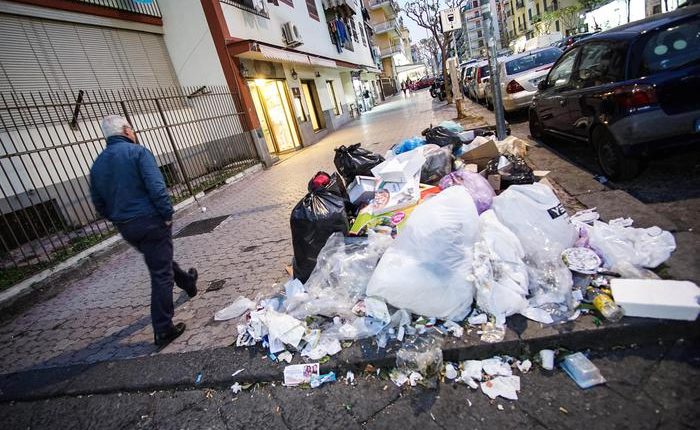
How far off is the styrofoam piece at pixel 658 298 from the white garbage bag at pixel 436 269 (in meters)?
0.80

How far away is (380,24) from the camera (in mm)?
44156

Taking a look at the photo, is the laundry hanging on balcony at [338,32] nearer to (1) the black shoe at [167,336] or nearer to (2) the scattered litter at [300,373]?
(1) the black shoe at [167,336]

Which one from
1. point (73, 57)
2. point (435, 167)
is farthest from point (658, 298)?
point (73, 57)

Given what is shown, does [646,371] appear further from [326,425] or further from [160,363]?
[160,363]

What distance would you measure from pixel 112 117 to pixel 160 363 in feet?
6.42

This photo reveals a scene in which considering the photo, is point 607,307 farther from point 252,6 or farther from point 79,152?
point 252,6

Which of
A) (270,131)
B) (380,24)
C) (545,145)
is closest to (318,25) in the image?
(270,131)

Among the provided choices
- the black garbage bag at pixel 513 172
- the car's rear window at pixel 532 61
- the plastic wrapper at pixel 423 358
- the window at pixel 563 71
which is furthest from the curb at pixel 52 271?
the car's rear window at pixel 532 61

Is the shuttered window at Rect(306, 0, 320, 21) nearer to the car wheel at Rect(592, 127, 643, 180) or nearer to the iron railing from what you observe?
the iron railing

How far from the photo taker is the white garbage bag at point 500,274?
210 cm

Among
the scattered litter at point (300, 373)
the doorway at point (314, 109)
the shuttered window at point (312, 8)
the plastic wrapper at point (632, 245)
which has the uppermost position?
the shuttered window at point (312, 8)

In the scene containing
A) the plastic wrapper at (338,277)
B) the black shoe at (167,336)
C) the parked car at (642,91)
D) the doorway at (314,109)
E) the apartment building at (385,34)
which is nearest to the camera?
the plastic wrapper at (338,277)

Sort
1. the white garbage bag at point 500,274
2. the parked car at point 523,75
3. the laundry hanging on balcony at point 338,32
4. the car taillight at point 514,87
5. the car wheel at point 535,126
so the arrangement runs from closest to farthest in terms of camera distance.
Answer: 1. the white garbage bag at point 500,274
2. the car wheel at point 535,126
3. the parked car at point 523,75
4. the car taillight at point 514,87
5. the laundry hanging on balcony at point 338,32

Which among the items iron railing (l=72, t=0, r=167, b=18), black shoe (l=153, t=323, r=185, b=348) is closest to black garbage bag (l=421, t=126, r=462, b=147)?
black shoe (l=153, t=323, r=185, b=348)
